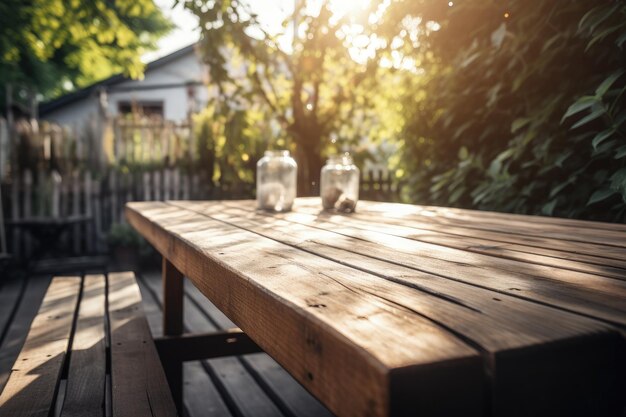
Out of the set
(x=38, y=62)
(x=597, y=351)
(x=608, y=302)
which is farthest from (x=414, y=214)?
(x=38, y=62)

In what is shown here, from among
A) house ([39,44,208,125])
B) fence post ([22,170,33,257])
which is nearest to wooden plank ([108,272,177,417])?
fence post ([22,170,33,257])

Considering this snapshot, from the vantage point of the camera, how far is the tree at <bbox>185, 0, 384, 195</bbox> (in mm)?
4266

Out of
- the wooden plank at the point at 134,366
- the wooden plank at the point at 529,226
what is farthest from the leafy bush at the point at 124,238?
the wooden plank at the point at 529,226

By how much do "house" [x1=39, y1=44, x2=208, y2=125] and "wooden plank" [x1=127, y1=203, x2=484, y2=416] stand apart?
15381mm

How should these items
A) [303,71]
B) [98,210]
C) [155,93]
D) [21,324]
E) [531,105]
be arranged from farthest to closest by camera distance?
[155,93]
[98,210]
[303,71]
[21,324]
[531,105]

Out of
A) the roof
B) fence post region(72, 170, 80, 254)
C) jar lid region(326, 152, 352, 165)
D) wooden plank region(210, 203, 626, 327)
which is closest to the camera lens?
wooden plank region(210, 203, 626, 327)

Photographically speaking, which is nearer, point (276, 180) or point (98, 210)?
point (276, 180)

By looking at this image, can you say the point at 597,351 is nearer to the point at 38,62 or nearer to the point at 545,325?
the point at 545,325

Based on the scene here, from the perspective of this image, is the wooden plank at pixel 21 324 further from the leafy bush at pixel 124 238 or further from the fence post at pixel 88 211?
the fence post at pixel 88 211

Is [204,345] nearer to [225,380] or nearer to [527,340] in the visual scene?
[225,380]

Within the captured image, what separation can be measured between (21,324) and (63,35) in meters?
7.24

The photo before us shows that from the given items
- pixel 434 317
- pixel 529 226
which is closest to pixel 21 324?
pixel 529 226

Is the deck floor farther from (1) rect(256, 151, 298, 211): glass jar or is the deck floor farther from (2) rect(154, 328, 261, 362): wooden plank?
(1) rect(256, 151, 298, 211): glass jar

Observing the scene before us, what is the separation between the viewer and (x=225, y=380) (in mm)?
2465
